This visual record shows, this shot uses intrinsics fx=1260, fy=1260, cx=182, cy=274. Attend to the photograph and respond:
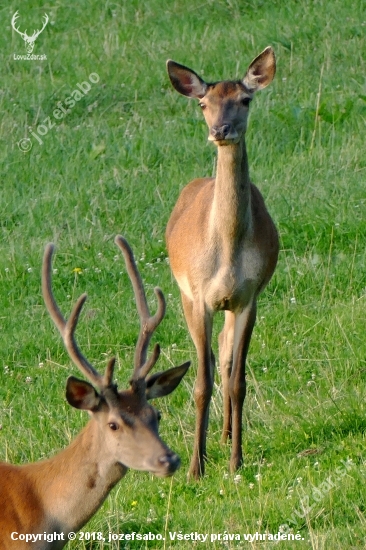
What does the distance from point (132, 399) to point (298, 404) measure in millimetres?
2456

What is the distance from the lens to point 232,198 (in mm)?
7328

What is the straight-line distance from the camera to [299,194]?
10.9m

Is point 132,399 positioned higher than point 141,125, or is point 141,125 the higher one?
point 132,399

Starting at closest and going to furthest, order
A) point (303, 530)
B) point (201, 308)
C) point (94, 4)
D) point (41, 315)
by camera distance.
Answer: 1. point (303, 530)
2. point (201, 308)
3. point (41, 315)
4. point (94, 4)

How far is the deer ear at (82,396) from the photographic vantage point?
17.1 feet

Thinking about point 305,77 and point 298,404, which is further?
point 305,77

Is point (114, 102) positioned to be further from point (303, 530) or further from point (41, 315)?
point (303, 530)

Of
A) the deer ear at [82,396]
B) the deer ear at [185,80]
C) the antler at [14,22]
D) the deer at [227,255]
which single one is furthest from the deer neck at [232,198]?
the antler at [14,22]

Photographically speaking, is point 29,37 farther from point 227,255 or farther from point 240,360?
point 240,360

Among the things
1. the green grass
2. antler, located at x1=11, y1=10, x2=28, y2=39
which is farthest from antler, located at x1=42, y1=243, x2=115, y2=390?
antler, located at x1=11, y1=10, x2=28, y2=39

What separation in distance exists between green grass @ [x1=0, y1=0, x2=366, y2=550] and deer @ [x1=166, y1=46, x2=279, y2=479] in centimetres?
26

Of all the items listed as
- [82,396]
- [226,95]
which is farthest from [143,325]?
[226,95]

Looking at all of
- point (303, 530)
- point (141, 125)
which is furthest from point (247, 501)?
point (141, 125)

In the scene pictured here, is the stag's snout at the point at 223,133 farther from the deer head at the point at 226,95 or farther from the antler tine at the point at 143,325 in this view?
the antler tine at the point at 143,325
